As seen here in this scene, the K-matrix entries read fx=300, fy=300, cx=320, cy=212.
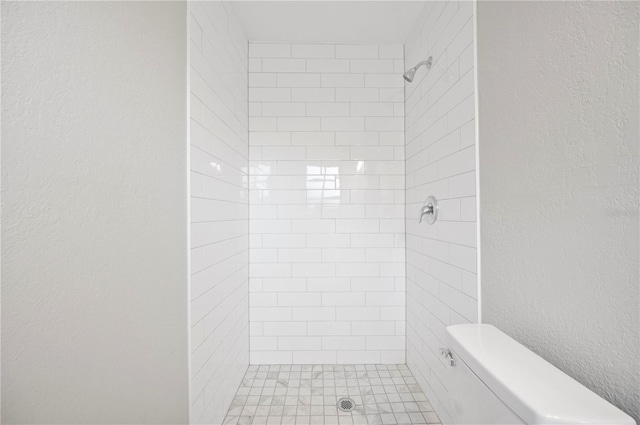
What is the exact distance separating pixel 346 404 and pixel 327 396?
127mm

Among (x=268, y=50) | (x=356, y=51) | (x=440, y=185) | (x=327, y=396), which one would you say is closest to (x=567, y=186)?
(x=440, y=185)

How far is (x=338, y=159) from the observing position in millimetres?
2092

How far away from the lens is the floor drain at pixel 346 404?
161 centimetres

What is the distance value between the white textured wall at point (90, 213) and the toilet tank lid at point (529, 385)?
37.0 inches

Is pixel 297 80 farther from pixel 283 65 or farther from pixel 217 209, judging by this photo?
pixel 217 209

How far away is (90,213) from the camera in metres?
0.70

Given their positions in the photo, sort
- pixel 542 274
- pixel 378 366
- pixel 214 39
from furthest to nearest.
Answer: pixel 378 366 < pixel 214 39 < pixel 542 274

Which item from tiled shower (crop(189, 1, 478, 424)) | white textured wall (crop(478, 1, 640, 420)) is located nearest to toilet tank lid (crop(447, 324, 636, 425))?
white textured wall (crop(478, 1, 640, 420))

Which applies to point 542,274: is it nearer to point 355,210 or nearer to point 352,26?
point 355,210

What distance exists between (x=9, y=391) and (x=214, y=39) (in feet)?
4.89

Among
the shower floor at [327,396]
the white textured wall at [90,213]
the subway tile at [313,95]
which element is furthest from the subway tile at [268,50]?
the shower floor at [327,396]

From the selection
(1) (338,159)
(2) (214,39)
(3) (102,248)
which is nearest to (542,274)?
(3) (102,248)

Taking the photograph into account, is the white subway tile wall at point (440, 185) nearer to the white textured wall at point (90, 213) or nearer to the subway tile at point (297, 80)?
the subway tile at point (297, 80)

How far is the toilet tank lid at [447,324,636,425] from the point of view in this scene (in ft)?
1.81
